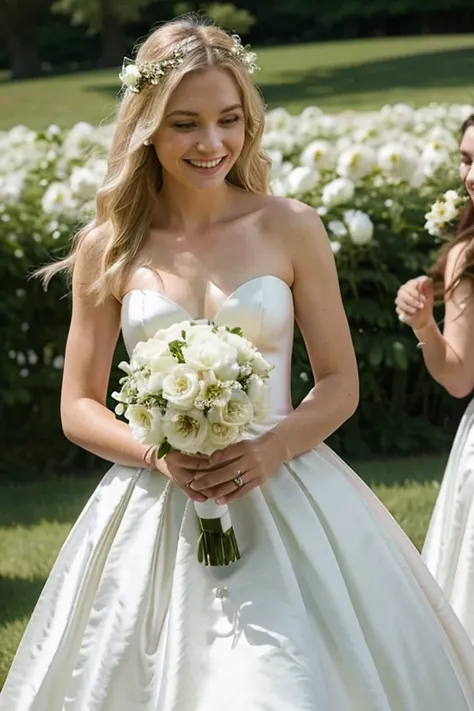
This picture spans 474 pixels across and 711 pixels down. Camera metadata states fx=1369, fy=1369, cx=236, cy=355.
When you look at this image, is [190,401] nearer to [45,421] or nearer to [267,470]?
[267,470]

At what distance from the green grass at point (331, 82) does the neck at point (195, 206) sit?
22.3 m

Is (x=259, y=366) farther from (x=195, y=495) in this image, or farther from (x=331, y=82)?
(x=331, y=82)

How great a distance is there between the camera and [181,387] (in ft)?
10.1

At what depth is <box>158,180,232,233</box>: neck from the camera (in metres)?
3.68

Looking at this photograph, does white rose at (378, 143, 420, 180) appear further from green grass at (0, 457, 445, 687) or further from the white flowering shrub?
green grass at (0, 457, 445, 687)

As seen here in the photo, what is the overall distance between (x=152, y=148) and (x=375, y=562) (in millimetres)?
1256

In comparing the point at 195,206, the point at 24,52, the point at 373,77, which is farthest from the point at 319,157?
the point at 24,52

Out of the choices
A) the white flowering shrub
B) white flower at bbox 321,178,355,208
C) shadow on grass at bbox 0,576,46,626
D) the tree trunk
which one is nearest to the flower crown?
shadow on grass at bbox 0,576,46,626

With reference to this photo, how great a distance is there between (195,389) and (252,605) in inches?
24.8

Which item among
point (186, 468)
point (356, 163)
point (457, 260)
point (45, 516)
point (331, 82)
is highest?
point (331, 82)

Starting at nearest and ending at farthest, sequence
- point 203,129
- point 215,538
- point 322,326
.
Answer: point 215,538, point 203,129, point 322,326

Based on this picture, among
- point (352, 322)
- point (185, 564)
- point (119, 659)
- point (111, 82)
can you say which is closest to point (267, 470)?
point (185, 564)

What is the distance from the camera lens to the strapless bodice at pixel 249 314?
3.53 metres

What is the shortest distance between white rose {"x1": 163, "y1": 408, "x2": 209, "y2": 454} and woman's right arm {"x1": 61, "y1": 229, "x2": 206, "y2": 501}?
538 mm
